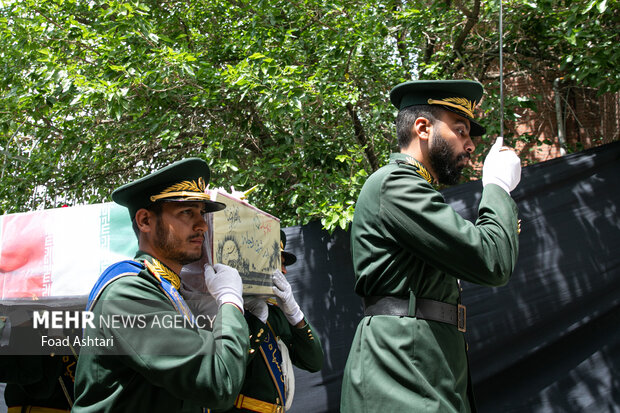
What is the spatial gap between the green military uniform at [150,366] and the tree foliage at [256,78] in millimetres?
2162

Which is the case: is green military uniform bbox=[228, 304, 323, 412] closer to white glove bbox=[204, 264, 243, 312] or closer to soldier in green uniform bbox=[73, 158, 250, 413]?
white glove bbox=[204, 264, 243, 312]

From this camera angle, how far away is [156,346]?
5.56 ft

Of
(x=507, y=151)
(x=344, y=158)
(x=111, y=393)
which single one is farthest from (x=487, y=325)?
(x=111, y=393)

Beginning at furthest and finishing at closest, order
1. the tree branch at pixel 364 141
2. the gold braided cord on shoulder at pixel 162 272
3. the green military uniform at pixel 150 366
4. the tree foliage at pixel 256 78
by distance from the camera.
Result: the tree branch at pixel 364 141
the tree foliage at pixel 256 78
the gold braided cord on shoulder at pixel 162 272
the green military uniform at pixel 150 366

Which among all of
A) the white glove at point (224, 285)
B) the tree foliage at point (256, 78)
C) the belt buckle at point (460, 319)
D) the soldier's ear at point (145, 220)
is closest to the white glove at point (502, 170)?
the belt buckle at point (460, 319)

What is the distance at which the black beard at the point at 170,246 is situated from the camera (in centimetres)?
205

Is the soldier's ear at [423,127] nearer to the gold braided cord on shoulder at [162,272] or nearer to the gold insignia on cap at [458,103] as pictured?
the gold insignia on cap at [458,103]

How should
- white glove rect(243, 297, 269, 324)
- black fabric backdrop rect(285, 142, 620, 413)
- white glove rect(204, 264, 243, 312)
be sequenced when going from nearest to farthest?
white glove rect(204, 264, 243, 312) → white glove rect(243, 297, 269, 324) → black fabric backdrop rect(285, 142, 620, 413)

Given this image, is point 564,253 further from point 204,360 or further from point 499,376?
point 204,360

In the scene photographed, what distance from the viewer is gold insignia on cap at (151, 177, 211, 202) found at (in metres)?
2.11

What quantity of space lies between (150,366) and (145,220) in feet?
2.11

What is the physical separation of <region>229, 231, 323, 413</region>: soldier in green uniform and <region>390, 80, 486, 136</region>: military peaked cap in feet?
3.61

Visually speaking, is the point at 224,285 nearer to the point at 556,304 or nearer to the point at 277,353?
the point at 277,353

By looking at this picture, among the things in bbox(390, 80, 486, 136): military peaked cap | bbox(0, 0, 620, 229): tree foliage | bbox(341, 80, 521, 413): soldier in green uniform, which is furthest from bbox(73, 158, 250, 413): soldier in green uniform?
bbox(0, 0, 620, 229): tree foliage
